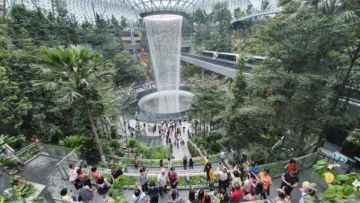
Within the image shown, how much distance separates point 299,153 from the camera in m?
10.1

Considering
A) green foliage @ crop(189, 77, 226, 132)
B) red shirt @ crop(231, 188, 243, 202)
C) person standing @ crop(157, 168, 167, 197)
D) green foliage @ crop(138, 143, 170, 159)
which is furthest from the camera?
green foliage @ crop(189, 77, 226, 132)

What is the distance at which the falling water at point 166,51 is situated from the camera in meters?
36.9

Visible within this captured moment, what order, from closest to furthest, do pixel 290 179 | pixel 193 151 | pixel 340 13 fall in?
pixel 290 179
pixel 340 13
pixel 193 151

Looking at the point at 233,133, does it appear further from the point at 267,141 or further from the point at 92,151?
the point at 92,151

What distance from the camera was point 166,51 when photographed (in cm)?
3841

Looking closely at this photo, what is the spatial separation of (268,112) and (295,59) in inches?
96.2

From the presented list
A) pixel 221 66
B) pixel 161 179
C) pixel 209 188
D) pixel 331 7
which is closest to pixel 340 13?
pixel 331 7

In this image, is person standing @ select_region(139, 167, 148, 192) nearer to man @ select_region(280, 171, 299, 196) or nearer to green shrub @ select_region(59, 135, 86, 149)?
man @ select_region(280, 171, 299, 196)

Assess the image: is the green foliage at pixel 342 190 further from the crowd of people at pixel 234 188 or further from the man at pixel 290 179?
the man at pixel 290 179

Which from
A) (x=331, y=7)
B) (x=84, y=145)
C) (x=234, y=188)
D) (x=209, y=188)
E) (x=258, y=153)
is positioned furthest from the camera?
(x=84, y=145)

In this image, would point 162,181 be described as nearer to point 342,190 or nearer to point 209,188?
point 209,188

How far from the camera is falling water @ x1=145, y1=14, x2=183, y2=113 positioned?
1454 inches

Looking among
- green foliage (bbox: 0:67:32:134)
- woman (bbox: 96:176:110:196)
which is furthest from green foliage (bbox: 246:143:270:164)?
green foliage (bbox: 0:67:32:134)

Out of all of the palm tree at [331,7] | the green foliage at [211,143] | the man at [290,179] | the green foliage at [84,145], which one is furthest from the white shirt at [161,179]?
the green foliage at [211,143]
